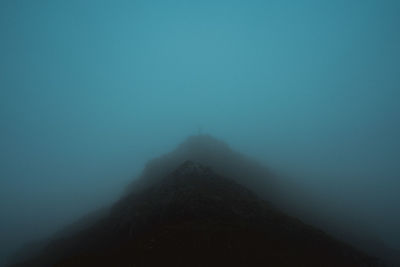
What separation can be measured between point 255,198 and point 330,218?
58.2 m

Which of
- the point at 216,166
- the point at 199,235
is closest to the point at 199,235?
the point at 199,235

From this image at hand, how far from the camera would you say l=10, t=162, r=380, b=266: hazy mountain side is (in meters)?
40.8

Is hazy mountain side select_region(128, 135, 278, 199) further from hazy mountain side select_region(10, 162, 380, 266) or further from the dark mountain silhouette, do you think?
the dark mountain silhouette

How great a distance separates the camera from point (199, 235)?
154ft

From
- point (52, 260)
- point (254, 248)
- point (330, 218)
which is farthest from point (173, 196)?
point (330, 218)

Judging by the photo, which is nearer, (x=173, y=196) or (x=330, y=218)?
(x=173, y=196)

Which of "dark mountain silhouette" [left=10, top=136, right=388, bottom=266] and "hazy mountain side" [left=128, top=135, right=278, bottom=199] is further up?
"hazy mountain side" [left=128, top=135, right=278, bottom=199]

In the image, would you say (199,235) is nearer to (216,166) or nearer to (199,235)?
(199,235)

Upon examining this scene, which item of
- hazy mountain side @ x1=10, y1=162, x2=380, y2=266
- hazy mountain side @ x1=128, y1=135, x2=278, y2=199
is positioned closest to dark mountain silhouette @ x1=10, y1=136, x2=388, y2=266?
hazy mountain side @ x1=10, y1=162, x2=380, y2=266

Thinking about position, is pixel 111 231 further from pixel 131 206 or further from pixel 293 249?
pixel 293 249

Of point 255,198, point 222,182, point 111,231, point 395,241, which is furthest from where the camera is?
point 395,241

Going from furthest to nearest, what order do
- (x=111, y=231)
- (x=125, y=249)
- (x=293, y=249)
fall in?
(x=111, y=231) < (x=293, y=249) < (x=125, y=249)

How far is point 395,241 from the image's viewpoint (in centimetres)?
18012

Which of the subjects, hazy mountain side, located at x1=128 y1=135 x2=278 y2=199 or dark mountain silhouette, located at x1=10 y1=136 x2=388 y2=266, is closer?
dark mountain silhouette, located at x1=10 y1=136 x2=388 y2=266
